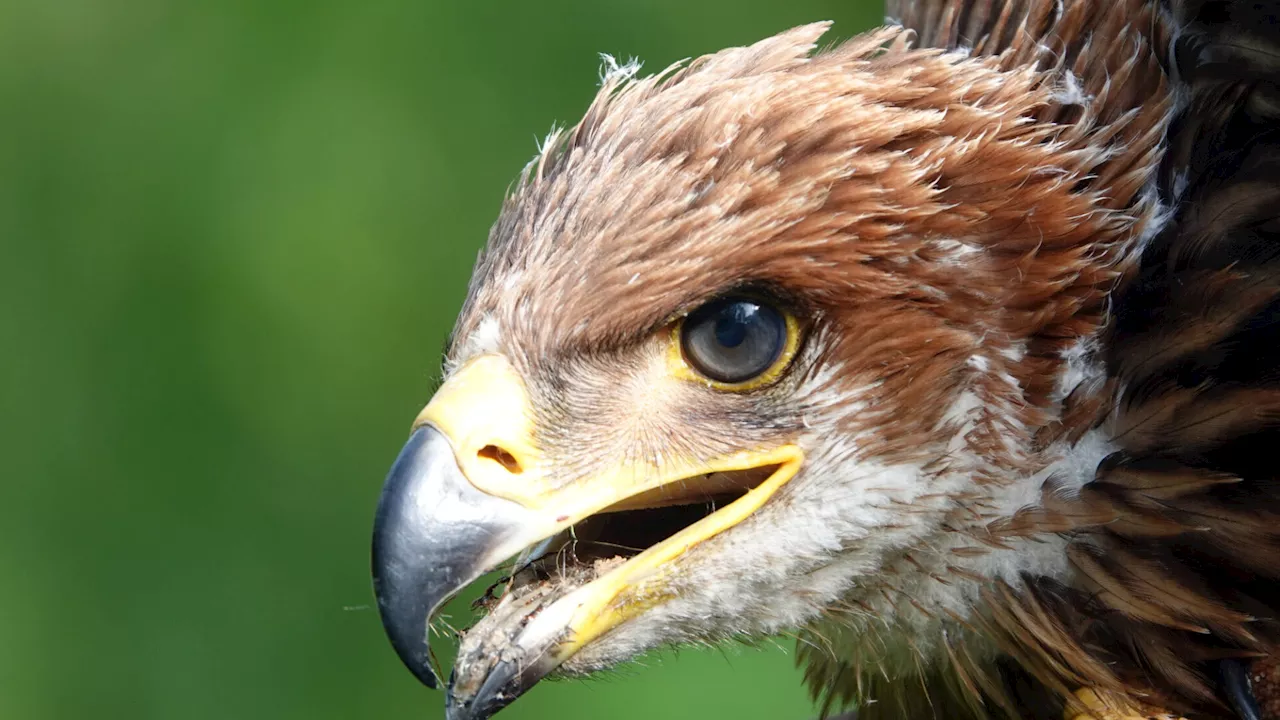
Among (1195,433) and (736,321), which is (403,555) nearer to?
(736,321)

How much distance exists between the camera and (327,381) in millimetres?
3529

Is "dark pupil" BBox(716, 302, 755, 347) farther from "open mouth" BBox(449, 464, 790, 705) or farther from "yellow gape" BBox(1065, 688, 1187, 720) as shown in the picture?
"yellow gape" BBox(1065, 688, 1187, 720)

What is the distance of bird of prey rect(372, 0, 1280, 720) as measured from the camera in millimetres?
1349

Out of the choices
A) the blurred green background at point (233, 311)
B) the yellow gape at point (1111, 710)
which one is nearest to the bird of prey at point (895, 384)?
the yellow gape at point (1111, 710)

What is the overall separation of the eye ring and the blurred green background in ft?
6.63

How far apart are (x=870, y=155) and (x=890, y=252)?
0.33 ft

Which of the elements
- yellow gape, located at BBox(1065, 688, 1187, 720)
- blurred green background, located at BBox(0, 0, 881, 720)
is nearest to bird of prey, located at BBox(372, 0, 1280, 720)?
yellow gape, located at BBox(1065, 688, 1187, 720)

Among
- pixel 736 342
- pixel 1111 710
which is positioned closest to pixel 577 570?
pixel 736 342

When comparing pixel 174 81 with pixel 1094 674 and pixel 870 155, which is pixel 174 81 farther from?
pixel 1094 674

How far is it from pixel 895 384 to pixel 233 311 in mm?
2505

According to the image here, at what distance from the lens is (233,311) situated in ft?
11.6

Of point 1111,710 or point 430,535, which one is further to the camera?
point 1111,710

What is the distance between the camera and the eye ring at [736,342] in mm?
1367

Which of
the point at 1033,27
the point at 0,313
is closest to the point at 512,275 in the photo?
the point at 1033,27
